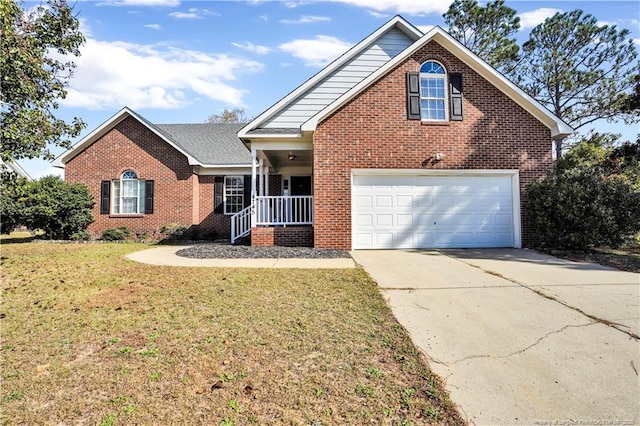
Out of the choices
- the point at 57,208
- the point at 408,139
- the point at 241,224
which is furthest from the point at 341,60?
the point at 57,208

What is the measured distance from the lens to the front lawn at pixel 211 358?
239cm

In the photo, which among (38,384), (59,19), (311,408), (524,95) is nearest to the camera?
(311,408)

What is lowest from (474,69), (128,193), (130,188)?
(128,193)

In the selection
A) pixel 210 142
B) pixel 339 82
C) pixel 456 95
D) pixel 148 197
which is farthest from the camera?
pixel 210 142

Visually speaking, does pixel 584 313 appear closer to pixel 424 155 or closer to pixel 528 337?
pixel 528 337

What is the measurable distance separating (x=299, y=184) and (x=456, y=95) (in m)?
7.90

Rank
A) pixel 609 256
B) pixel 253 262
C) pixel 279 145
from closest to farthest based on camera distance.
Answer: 1. pixel 253 262
2. pixel 609 256
3. pixel 279 145

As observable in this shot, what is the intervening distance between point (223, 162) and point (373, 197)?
8388 millimetres

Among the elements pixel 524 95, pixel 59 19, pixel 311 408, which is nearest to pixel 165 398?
pixel 311 408

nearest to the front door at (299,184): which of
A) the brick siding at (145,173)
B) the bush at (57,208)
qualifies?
the brick siding at (145,173)

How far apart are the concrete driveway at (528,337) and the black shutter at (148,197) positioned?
1192cm

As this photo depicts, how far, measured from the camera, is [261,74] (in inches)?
479

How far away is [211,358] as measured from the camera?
3156 millimetres

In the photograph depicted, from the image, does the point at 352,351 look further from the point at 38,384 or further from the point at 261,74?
the point at 261,74
